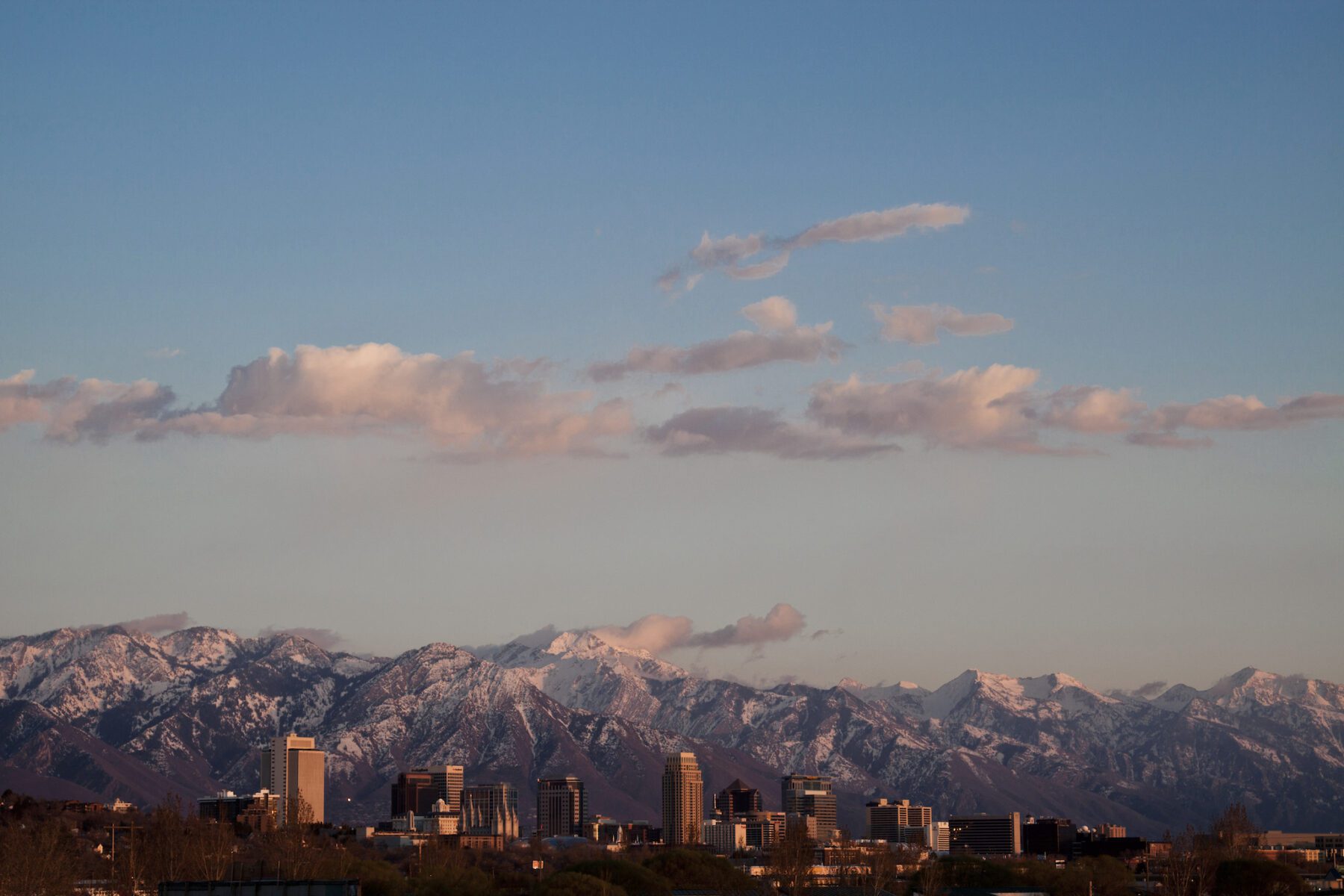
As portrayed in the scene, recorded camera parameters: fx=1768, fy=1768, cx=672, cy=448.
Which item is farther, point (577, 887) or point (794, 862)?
point (794, 862)

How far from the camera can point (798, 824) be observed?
644 feet

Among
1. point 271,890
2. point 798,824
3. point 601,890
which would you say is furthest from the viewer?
point 798,824

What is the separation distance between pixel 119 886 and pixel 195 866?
880 centimetres

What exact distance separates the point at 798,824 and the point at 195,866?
2555 inches

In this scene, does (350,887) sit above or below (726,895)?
above

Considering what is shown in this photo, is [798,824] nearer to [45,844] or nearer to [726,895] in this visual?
[726,895]

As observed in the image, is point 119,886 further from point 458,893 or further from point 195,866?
point 458,893

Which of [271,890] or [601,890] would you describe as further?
[601,890]

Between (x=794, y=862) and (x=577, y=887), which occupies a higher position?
(x=794, y=862)

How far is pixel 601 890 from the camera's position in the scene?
184m

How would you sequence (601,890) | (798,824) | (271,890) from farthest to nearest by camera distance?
(798,824), (601,890), (271,890)

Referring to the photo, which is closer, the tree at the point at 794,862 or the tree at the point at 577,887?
the tree at the point at 577,887

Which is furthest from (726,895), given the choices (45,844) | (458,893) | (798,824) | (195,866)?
(45,844)

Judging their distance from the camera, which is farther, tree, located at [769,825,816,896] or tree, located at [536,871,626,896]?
tree, located at [769,825,816,896]
